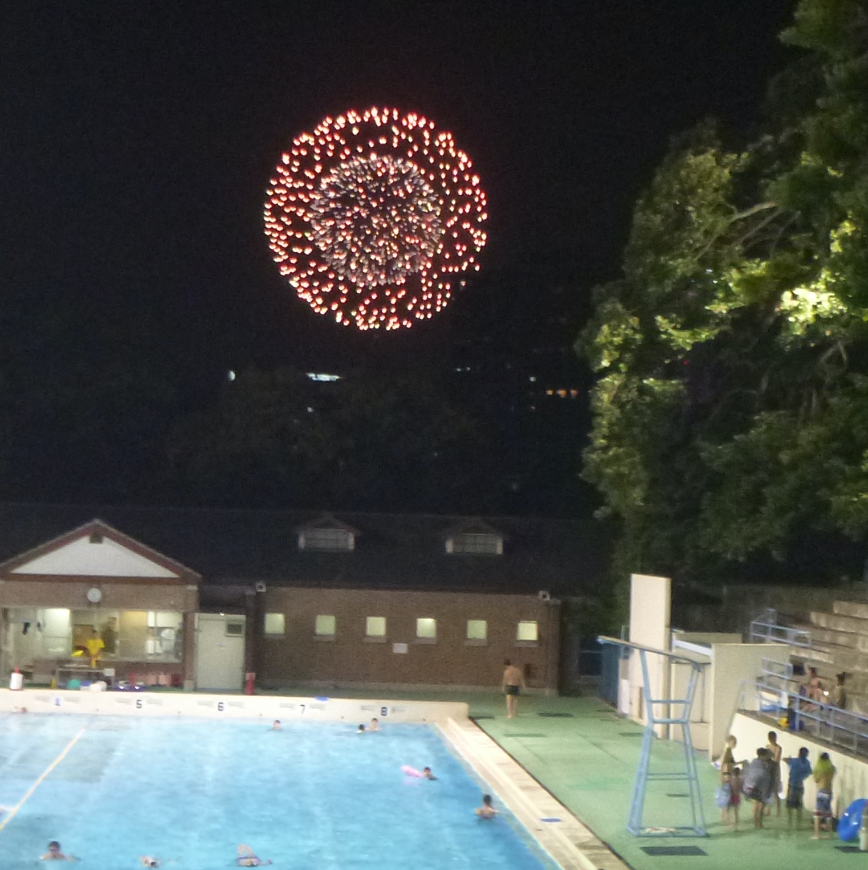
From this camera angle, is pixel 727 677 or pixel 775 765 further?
pixel 727 677

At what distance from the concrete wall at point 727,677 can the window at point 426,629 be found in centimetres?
1492

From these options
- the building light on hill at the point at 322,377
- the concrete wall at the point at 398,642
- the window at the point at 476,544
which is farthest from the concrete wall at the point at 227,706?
the building light on hill at the point at 322,377

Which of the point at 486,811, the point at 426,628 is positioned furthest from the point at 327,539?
the point at 486,811

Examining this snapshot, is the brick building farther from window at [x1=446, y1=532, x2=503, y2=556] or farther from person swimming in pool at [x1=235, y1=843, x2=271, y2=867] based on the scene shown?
person swimming in pool at [x1=235, y1=843, x2=271, y2=867]

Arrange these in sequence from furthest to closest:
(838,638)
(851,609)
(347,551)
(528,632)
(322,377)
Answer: (322,377) < (347,551) < (528,632) < (851,609) < (838,638)

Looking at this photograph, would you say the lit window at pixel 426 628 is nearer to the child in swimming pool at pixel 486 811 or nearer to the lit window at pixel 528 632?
the lit window at pixel 528 632

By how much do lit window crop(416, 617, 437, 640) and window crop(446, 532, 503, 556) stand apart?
10.8ft

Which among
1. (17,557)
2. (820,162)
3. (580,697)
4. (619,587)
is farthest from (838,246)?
(17,557)

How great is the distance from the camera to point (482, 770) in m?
28.4

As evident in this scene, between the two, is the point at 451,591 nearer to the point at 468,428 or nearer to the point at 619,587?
the point at 619,587

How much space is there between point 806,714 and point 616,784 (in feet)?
14.2

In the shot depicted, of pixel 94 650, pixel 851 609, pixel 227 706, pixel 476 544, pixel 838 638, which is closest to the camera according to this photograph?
pixel 838 638

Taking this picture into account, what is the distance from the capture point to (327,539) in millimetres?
45000

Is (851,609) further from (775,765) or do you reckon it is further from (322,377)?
(322,377)
